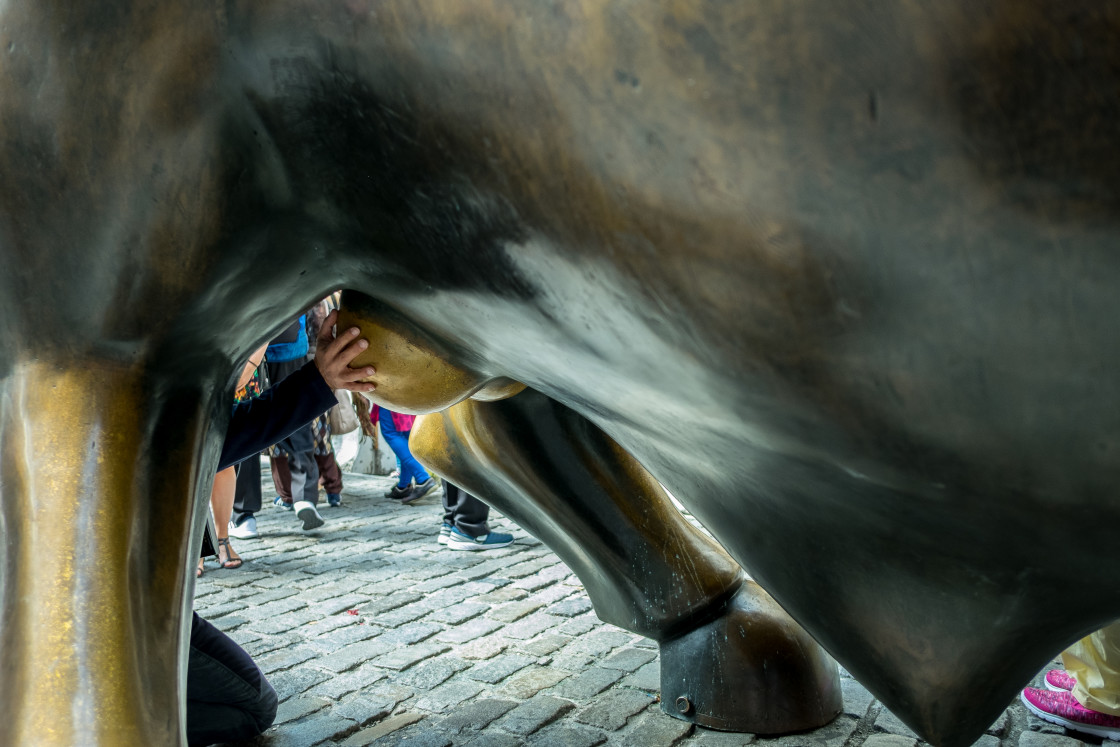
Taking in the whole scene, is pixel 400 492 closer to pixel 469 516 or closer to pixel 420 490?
pixel 420 490

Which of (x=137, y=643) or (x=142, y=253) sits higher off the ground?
(x=142, y=253)

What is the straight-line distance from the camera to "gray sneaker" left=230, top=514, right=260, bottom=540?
211 inches

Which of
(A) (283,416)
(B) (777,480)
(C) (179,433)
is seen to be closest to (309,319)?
(A) (283,416)

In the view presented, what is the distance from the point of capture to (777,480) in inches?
41.9

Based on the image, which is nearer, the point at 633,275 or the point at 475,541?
the point at 633,275

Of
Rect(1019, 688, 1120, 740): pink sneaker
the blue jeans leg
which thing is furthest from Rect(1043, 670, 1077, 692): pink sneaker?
the blue jeans leg

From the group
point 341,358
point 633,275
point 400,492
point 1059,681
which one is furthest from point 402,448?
point 633,275

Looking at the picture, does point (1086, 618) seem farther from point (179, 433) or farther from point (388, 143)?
point (179, 433)

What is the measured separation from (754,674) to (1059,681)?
88cm

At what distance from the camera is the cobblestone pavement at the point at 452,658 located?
2365 mm

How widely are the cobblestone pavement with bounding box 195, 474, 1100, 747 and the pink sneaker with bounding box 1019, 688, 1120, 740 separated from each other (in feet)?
0.11

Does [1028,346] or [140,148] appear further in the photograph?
[140,148]

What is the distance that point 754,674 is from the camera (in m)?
2.30

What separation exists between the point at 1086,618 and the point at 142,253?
42.4 inches
